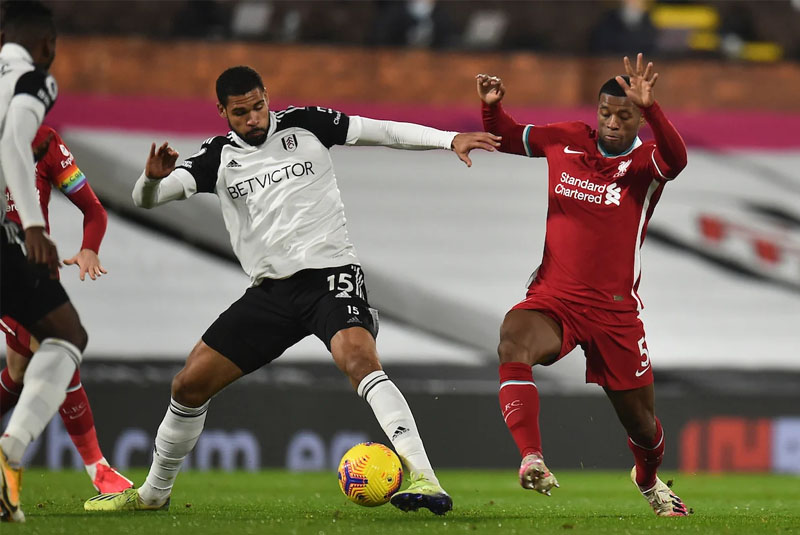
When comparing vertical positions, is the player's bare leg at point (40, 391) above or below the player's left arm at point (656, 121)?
below

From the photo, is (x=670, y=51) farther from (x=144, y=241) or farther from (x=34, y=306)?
(x=34, y=306)

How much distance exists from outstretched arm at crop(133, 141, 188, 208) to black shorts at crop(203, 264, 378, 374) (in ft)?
2.17

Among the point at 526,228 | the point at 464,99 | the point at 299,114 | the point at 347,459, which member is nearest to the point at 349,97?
the point at 464,99

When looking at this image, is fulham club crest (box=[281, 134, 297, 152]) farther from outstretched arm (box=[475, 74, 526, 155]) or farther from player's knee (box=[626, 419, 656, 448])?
player's knee (box=[626, 419, 656, 448])

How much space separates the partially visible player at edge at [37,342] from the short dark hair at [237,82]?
89 cm

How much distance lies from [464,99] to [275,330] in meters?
7.24

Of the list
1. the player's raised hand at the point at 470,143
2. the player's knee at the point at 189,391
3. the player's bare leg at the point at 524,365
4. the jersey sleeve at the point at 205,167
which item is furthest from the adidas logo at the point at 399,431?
the jersey sleeve at the point at 205,167

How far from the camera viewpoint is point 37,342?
6434 millimetres

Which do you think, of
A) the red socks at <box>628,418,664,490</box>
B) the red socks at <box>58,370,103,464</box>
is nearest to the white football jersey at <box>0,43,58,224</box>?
the red socks at <box>58,370,103,464</box>

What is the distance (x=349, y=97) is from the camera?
12.9 metres

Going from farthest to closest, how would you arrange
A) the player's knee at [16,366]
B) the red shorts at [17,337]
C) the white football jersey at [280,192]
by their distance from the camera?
the player's knee at [16,366]
the red shorts at [17,337]
the white football jersey at [280,192]

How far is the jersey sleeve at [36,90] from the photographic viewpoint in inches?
213

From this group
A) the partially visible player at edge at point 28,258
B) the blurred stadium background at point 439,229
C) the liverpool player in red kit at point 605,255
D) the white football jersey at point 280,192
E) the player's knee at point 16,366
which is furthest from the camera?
the blurred stadium background at point 439,229

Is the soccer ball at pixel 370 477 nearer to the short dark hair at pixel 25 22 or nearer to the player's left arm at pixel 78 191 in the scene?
the player's left arm at pixel 78 191
